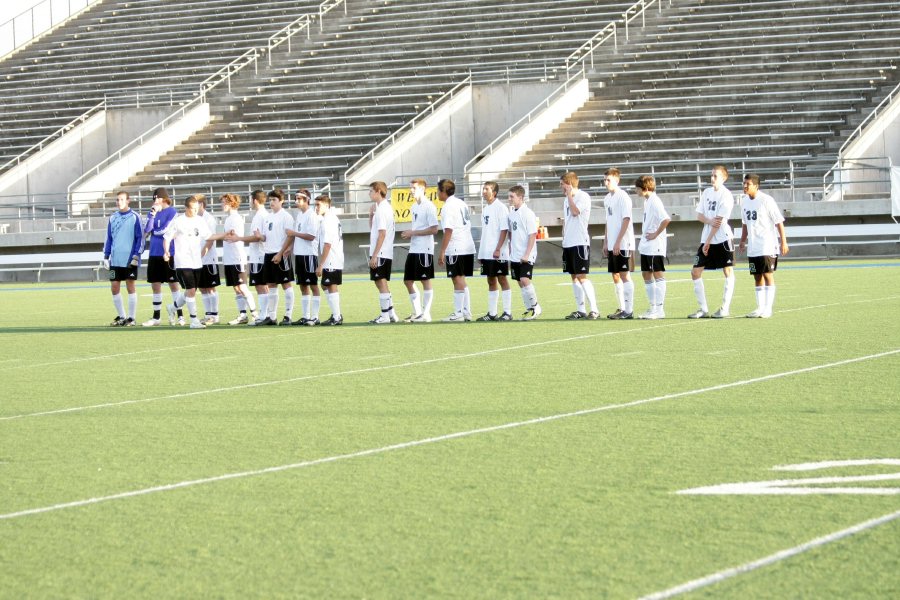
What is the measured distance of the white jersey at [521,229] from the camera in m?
16.4

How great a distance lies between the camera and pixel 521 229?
1647 centimetres

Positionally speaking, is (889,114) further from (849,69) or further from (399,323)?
(399,323)

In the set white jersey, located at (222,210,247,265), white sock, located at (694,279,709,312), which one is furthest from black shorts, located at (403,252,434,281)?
white sock, located at (694,279,709,312)

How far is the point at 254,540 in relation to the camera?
5262 millimetres

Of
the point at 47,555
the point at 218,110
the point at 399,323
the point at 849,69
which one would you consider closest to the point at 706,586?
the point at 47,555

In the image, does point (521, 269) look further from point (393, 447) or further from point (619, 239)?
point (393, 447)

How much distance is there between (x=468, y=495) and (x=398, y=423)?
7.24 ft

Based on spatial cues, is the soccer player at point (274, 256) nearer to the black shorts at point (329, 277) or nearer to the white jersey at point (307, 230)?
the white jersey at point (307, 230)

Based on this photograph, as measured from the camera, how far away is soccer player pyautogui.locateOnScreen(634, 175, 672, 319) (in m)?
15.5

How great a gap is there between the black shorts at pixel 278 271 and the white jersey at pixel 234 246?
67cm

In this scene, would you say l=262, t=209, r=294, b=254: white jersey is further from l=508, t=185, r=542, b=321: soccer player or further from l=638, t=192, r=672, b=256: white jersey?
l=638, t=192, r=672, b=256: white jersey

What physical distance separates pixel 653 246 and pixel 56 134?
1135 inches

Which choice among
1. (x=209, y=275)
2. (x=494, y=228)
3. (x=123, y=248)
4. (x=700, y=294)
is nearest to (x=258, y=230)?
(x=209, y=275)

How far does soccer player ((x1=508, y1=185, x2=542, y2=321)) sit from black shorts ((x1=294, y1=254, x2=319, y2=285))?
2.48 meters
